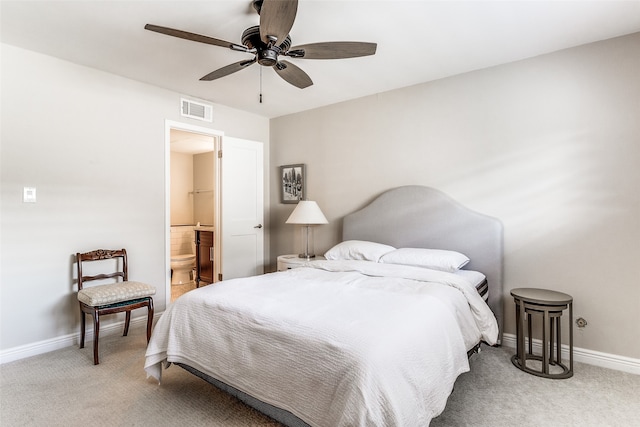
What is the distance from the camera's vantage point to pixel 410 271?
269 cm

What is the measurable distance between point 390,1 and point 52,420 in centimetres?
318

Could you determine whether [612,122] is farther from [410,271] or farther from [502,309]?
[410,271]

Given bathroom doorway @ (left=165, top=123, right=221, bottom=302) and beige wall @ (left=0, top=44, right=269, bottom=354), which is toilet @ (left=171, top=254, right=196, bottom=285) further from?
beige wall @ (left=0, top=44, right=269, bottom=354)

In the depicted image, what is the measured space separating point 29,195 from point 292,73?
2395 mm

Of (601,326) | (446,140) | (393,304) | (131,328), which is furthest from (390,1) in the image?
(131,328)

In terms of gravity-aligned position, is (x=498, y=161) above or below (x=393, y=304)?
above

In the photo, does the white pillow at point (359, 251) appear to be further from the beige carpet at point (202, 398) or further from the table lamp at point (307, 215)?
the beige carpet at point (202, 398)

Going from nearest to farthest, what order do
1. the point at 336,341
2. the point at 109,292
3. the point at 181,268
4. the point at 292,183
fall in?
the point at 336,341 → the point at 109,292 → the point at 292,183 → the point at 181,268

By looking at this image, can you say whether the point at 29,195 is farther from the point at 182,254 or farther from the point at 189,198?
the point at 189,198

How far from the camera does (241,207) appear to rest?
178 inches

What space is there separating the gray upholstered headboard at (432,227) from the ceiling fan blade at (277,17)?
83.4 inches

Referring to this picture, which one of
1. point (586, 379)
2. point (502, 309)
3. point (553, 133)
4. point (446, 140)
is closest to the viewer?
point (586, 379)

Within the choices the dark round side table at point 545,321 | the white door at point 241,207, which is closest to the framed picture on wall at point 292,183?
the white door at point 241,207

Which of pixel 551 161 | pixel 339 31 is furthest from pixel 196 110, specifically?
pixel 551 161
